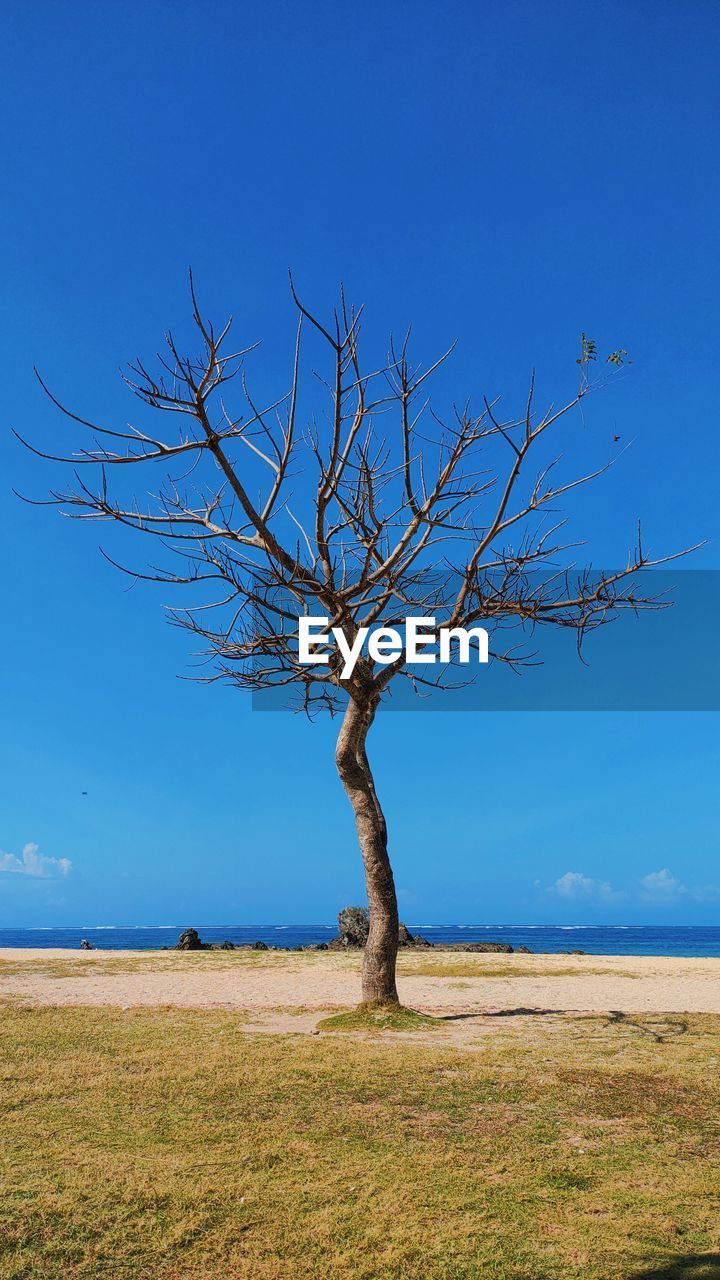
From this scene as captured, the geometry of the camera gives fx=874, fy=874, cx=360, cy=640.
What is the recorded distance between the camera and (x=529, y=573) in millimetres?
12336

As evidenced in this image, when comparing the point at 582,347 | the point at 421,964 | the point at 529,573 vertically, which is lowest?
the point at 421,964

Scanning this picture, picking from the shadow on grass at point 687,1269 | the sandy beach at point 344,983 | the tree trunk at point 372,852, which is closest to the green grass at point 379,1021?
the tree trunk at point 372,852

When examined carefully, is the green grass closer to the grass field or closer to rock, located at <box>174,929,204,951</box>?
the grass field

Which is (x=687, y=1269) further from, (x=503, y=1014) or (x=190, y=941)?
(x=190, y=941)

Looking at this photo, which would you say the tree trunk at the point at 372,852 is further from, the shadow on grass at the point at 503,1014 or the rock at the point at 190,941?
the rock at the point at 190,941

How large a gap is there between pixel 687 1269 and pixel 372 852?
7964 mm

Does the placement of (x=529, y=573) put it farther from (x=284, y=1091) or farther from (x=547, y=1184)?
(x=547, y=1184)

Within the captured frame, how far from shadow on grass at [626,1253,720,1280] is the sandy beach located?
890 cm

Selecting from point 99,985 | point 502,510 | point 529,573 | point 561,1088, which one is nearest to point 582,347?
point 502,510

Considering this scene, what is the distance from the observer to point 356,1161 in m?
5.53

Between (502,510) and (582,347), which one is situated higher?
(582,347)

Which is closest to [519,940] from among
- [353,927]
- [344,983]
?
[353,927]

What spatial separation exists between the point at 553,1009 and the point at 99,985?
8798mm

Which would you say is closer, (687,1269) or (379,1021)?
(687,1269)
